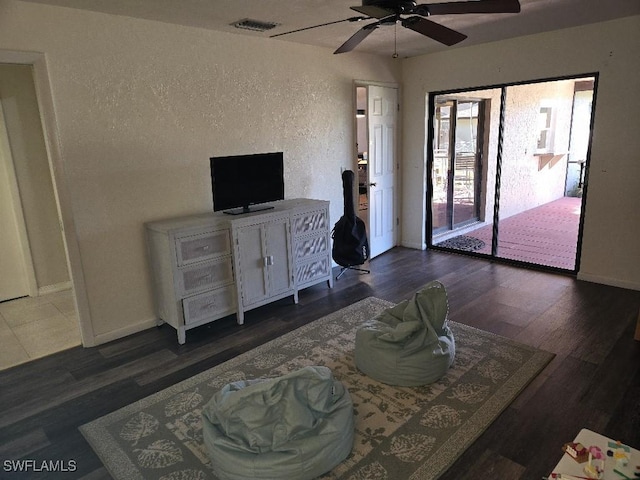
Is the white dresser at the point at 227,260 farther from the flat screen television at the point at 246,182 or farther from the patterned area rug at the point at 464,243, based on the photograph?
the patterned area rug at the point at 464,243

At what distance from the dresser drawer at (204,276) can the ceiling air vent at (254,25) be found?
195 cm

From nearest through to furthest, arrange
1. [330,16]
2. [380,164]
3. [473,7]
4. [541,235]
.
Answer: [473,7] → [330,16] → [380,164] → [541,235]

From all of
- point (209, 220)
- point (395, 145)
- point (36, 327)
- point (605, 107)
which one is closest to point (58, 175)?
point (209, 220)

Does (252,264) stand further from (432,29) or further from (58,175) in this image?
(432,29)

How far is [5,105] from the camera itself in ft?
13.9

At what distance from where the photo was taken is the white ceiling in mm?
3047

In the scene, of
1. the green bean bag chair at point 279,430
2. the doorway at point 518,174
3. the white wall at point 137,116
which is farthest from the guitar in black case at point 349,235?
the green bean bag chair at point 279,430

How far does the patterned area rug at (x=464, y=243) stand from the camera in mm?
5846

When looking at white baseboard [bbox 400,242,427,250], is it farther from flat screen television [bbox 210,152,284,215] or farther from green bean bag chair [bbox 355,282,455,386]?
green bean bag chair [bbox 355,282,455,386]

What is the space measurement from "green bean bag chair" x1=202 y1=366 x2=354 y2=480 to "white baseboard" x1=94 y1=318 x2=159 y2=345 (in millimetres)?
1792

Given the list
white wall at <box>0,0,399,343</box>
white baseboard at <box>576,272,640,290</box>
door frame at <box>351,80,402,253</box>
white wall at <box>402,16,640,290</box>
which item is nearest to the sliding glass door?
door frame at <box>351,80,402,253</box>

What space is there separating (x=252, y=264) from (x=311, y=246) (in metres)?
0.73

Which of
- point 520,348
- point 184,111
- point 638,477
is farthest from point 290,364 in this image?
point 184,111

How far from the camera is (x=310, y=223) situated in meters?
4.20
